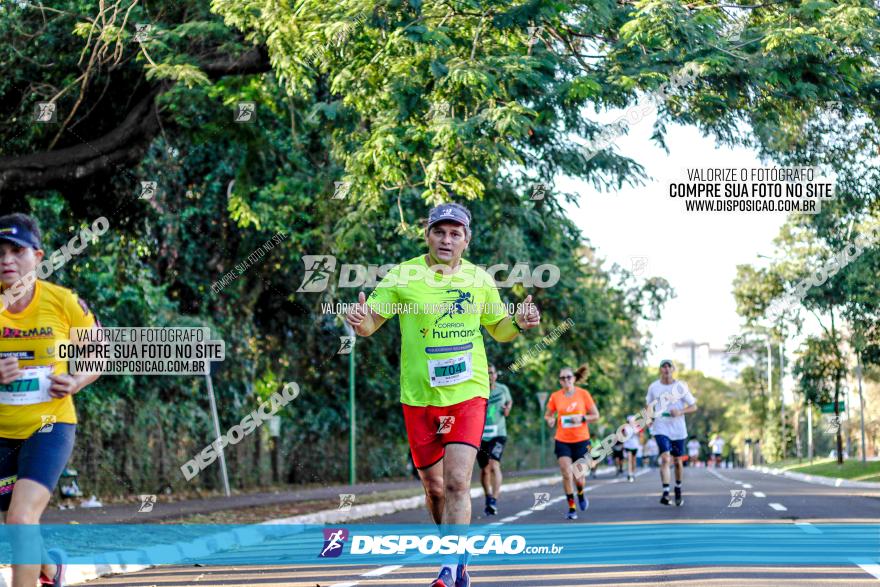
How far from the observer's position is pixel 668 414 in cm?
1811

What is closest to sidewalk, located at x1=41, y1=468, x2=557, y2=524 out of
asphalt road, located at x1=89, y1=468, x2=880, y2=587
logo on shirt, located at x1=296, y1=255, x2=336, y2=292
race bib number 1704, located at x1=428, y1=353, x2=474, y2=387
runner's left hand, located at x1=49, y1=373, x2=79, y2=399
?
asphalt road, located at x1=89, y1=468, x2=880, y2=587

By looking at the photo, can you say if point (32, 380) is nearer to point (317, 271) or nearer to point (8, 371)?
point (8, 371)

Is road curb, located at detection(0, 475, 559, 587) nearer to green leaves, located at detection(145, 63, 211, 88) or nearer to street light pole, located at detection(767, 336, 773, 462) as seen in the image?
green leaves, located at detection(145, 63, 211, 88)

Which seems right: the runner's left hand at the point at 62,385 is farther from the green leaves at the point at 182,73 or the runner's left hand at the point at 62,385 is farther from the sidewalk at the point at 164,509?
the green leaves at the point at 182,73

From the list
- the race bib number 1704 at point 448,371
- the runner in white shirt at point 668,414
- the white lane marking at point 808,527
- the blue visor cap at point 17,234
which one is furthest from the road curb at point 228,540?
the white lane marking at point 808,527

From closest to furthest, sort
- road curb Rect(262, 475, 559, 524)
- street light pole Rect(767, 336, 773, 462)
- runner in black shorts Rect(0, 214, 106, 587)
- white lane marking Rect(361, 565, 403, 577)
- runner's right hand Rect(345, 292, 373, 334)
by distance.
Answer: runner in black shorts Rect(0, 214, 106, 587)
runner's right hand Rect(345, 292, 373, 334)
white lane marking Rect(361, 565, 403, 577)
road curb Rect(262, 475, 559, 524)
street light pole Rect(767, 336, 773, 462)

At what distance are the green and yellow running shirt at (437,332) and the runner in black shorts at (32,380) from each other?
78.3 inches

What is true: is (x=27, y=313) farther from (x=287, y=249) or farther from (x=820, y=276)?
(x=820, y=276)

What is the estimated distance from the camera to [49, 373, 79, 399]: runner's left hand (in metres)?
6.44

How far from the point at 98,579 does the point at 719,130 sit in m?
9.40

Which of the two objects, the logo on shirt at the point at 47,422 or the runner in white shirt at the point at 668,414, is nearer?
the logo on shirt at the point at 47,422

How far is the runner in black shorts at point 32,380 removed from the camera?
21.0 feet

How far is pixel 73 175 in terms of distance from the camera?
54.7ft

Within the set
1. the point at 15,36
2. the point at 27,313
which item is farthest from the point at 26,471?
the point at 15,36
